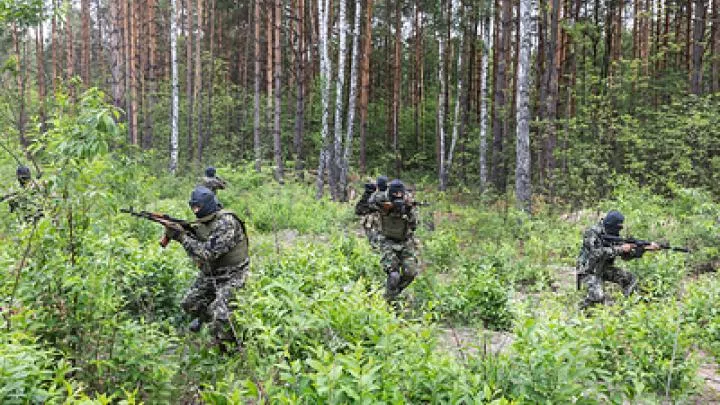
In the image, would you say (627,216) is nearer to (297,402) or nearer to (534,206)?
(534,206)

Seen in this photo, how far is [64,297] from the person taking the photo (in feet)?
11.9

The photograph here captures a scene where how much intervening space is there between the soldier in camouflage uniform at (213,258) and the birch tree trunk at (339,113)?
407 inches

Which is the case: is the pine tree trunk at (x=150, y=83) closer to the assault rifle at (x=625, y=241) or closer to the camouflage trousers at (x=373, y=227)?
the camouflage trousers at (x=373, y=227)

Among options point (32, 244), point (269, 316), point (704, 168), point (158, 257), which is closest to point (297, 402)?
point (269, 316)

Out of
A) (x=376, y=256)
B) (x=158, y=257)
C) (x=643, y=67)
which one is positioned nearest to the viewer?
(x=158, y=257)

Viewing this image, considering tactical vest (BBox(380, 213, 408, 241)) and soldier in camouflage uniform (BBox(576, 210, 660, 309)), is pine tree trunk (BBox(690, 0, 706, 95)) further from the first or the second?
tactical vest (BBox(380, 213, 408, 241))

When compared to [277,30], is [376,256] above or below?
below

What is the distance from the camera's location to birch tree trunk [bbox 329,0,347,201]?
48.6ft

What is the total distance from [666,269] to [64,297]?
23.9 feet

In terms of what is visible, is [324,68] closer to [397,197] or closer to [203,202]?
[397,197]

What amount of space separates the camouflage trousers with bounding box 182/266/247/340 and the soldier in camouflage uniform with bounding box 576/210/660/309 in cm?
415

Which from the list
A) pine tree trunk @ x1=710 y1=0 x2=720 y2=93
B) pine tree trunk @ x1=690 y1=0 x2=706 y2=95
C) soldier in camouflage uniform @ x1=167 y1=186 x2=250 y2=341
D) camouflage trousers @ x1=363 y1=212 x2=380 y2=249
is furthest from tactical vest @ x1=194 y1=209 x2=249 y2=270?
pine tree trunk @ x1=710 y1=0 x2=720 y2=93

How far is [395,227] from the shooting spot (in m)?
7.02

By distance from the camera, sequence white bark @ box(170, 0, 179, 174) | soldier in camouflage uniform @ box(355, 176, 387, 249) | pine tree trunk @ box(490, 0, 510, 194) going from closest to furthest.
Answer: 1. soldier in camouflage uniform @ box(355, 176, 387, 249)
2. pine tree trunk @ box(490, 0, 510, 194)
3. white bark @ box(170, 0, 179, 174)
